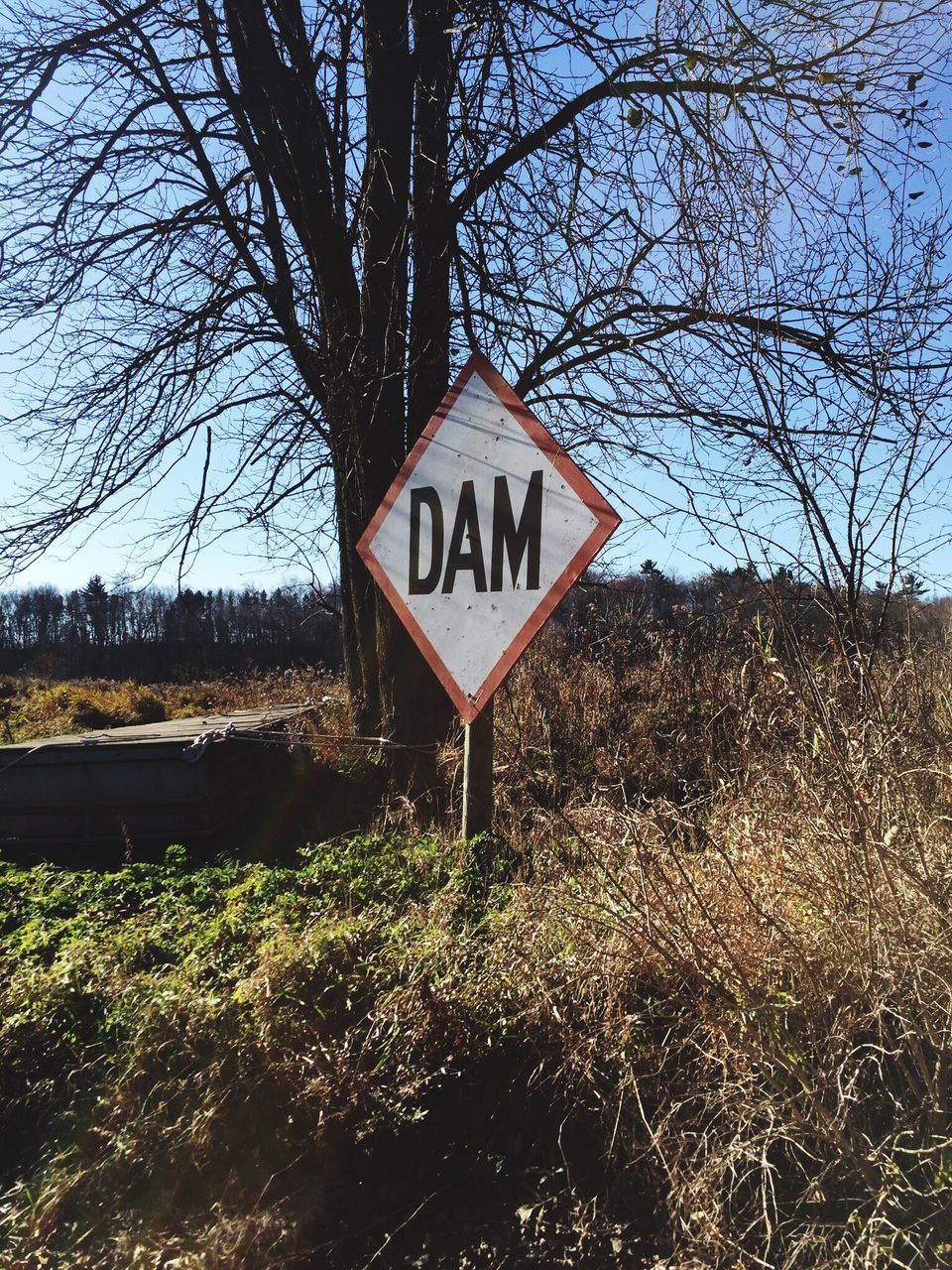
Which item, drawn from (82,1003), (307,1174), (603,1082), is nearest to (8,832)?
(82,1003)

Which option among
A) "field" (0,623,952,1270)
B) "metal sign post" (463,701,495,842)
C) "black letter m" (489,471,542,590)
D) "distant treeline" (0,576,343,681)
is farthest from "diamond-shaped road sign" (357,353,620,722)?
"distant treeline" (0,576,343,681)

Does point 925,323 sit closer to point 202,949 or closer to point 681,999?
point 681,999

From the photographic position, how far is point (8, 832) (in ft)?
21.4

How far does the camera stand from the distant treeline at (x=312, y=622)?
13.0ft

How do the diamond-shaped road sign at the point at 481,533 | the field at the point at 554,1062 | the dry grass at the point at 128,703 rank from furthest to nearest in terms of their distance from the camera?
the dry grass at the point at 128,703
the diamond-shaped road sign at the point at 481,533
the field at the point at 554,1062

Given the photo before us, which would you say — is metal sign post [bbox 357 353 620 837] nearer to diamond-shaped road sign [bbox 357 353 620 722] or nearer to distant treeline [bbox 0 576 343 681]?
diamond-shaped road sign [bbox 357 353 620 722]

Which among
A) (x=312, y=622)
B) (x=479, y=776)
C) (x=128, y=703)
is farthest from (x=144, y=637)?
(x=479, y=776)

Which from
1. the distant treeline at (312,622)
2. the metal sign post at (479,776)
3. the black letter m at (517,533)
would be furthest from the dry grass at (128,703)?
the black letter m at (517,533)

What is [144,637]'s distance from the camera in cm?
4678

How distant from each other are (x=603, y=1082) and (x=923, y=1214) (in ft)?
2.68

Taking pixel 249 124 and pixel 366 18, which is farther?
pixel 249 124

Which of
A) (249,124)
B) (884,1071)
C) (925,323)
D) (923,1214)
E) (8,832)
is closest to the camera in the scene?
(923,1214)

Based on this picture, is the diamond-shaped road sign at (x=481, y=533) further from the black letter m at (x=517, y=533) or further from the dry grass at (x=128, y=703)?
the dry grass at (x=128, y=703)

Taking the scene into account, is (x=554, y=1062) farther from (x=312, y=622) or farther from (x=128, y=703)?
(x=312, y=622)
